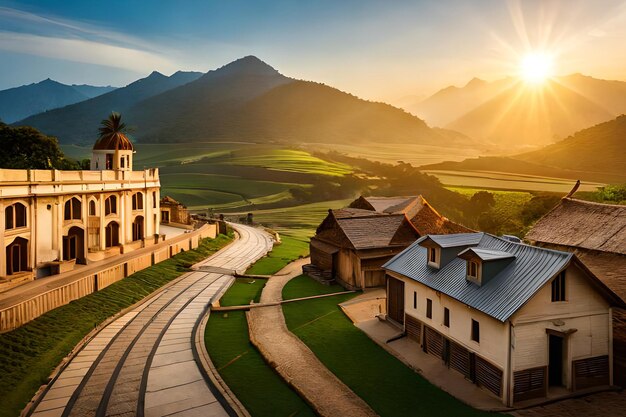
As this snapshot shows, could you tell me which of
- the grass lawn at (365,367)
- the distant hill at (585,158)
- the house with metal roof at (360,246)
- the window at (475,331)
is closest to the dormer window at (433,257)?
the window at (475,331)

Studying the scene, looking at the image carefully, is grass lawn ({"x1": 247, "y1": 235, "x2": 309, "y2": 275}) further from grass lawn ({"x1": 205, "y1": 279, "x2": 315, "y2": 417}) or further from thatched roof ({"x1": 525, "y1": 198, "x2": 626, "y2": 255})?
thatched roof ({"x1": 525, "y1": 198, "x2": 626, "y2": 255})

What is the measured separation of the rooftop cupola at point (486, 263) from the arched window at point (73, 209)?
36.4 meters

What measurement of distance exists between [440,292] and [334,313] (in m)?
10.3

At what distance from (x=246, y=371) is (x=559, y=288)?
1554 centimetres

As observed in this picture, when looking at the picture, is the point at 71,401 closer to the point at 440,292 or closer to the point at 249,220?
the point at 440,292

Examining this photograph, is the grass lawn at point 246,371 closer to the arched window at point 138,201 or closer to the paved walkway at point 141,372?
the paved walkway at point 141,372

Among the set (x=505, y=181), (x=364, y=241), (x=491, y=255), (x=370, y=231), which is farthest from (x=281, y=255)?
(x=505, y=181)

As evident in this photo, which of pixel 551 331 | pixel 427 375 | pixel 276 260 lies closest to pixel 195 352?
pixel 427 375

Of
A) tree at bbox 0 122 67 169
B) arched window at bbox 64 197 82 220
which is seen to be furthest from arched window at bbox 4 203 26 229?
tree at bbox 0 122 67 169

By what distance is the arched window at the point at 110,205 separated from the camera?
4831 centimetres

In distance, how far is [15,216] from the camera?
36.0 metres

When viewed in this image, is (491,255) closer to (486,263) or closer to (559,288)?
(486,263)

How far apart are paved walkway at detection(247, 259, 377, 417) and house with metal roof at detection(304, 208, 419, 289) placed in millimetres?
8582

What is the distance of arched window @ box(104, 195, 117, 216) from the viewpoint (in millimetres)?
48312
